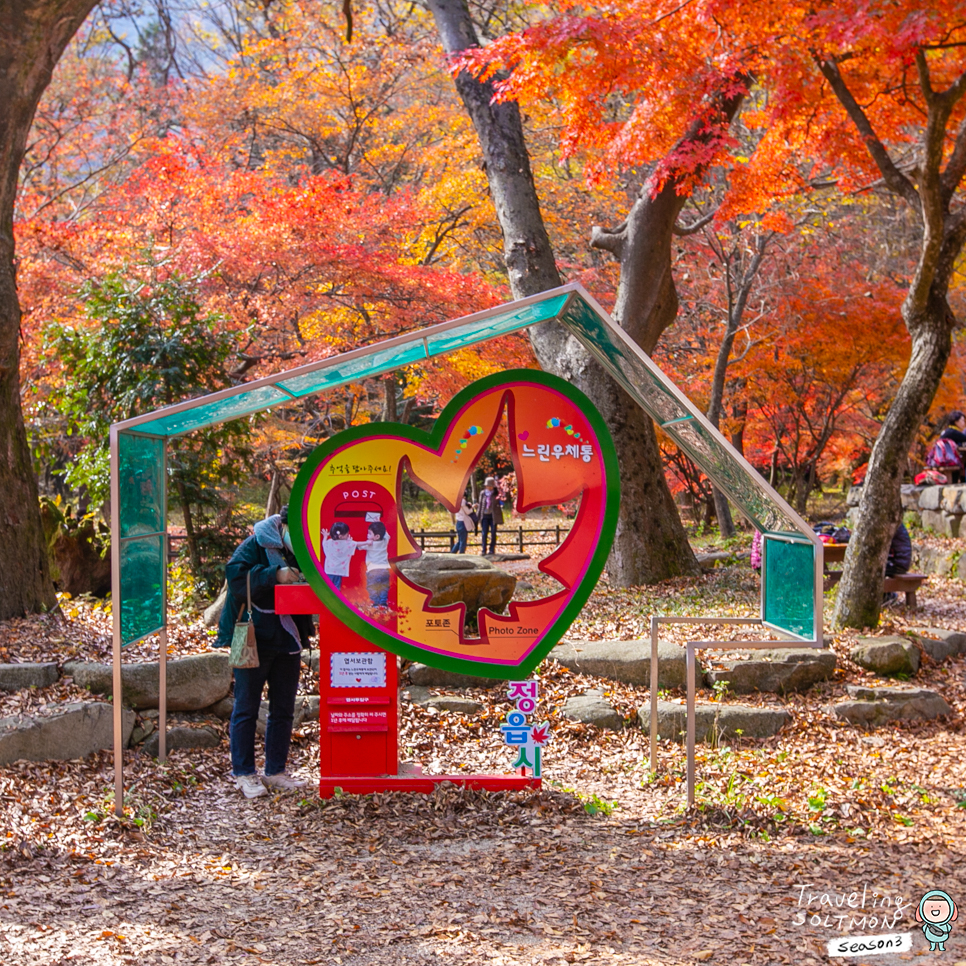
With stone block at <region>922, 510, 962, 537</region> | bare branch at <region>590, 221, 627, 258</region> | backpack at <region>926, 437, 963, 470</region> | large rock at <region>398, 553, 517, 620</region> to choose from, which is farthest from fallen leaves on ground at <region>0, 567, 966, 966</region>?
Result: backpack at <region>926, 437, 963, 470</region>

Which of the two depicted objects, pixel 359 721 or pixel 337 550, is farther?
pixel 359 721

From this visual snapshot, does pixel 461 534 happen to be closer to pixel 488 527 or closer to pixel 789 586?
pixel 488 527

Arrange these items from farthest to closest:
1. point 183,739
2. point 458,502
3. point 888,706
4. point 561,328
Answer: point 561,328 → point 888,706 → point 183,739 → point 458,502

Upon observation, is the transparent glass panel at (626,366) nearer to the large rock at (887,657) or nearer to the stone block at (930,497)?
the large rock at (887,657)

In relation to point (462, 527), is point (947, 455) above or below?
above

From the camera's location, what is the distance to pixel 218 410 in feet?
16.4

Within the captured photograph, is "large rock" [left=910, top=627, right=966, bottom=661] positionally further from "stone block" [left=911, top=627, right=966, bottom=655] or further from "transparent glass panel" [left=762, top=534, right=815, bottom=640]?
"transparent glass panel" [left=762, top=534, right=815, bottom=640]

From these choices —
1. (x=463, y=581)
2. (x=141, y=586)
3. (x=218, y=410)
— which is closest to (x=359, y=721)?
(x=141, y=586)

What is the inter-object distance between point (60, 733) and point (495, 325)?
137 inches

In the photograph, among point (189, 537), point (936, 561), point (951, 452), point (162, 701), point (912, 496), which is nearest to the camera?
point (162, 701)

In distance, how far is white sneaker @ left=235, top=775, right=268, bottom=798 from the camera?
4954 mm

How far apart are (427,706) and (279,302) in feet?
24.3

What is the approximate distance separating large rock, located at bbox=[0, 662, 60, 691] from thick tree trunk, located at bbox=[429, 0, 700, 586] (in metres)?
6.66

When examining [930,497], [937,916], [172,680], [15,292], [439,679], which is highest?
[15,292]
